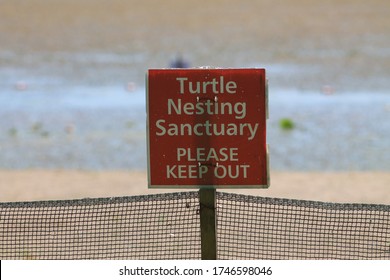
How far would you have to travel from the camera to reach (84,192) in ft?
42.6

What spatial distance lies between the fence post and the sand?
584 cm

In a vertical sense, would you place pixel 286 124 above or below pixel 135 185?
above

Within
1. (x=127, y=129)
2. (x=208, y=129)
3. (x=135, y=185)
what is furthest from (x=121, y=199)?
(x=127, y=129)

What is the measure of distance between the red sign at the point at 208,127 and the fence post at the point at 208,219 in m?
0.07

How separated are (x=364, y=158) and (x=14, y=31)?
1582 centimetres

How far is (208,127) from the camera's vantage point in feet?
20.0

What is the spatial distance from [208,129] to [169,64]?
17.9 metres

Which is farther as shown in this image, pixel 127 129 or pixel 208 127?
pixel 127 129

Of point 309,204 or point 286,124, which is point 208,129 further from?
point 286,124

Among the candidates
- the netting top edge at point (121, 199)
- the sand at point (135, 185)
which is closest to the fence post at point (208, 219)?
the netting top edge at point (121, 199)

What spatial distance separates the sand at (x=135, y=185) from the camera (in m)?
12.6

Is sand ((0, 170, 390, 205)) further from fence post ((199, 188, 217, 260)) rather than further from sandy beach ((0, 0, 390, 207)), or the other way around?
fence post ((199, 188, 217, 260))

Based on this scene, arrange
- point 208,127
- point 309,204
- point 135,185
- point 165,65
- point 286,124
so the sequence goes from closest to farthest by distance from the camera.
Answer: point 208,127
point 309,204
point 135,185
point 286,124
point 165,65
